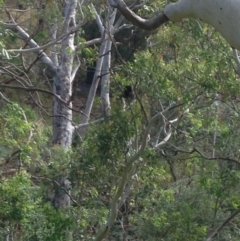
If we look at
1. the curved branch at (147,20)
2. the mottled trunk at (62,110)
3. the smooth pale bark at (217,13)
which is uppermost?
the mottled trunk at (62,110)

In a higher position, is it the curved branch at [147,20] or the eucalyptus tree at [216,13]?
the curved branch at [147,20]

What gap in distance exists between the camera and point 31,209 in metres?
6.84

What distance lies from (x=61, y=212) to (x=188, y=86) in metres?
2.02

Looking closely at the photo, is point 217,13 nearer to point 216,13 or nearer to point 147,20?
point 216,13

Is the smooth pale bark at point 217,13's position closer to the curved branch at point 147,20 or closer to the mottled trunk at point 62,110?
the curved branch at point 147,20

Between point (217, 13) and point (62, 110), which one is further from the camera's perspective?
point (62, 110)

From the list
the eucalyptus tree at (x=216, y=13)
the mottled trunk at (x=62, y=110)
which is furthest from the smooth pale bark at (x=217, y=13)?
the mottled trunk at (x=62, y=110)

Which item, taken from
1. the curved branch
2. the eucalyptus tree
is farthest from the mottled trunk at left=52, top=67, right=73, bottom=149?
→ the eucalyptus tree

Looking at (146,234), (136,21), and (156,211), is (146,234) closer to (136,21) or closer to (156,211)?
(156,211)

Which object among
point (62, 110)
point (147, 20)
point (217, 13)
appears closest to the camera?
point (217, 13)

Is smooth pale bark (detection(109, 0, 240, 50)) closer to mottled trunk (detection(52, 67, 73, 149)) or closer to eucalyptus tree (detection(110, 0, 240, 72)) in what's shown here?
eucalyptus tree (detection(110, 0, 240, 72))

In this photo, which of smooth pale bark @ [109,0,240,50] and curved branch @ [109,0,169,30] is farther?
curved branch @ [109,0,169,30]

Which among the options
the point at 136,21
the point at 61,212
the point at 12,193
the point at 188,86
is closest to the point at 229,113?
the point at 188,86

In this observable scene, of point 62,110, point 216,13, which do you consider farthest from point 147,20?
point 62,110
